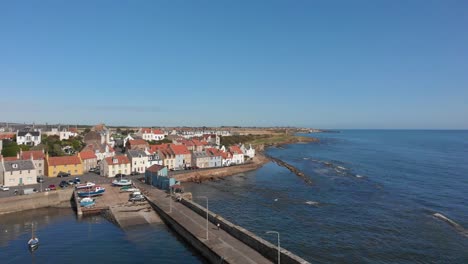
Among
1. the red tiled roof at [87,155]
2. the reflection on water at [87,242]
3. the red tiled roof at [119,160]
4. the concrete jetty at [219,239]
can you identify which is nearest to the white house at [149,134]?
the red tiled roof at [87,155]

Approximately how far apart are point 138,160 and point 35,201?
23.4 metres

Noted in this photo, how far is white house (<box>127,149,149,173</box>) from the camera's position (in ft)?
206

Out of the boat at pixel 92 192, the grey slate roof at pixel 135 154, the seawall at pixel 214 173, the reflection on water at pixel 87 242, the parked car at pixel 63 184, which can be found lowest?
the reflection on water at pixel 87 242

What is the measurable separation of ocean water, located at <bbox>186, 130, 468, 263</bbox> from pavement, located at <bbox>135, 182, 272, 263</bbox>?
16.4 feet

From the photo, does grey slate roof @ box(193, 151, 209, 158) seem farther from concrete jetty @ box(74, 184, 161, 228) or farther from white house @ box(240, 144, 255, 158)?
concrete jetty @ box(74, 184, 161, 228)

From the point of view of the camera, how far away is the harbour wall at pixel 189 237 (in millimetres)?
25375

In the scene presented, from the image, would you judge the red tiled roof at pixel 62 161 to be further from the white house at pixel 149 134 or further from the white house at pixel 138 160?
the white house at pixel 149 134

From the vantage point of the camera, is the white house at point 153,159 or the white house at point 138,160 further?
the white house at point 153,159

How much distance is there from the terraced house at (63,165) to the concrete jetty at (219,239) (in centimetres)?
2747

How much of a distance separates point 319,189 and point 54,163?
4566 centimetres

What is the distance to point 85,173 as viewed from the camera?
61.1m

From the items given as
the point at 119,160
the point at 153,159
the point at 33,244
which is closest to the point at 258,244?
the point at 33,244

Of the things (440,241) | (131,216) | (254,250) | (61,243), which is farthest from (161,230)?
(440,241)

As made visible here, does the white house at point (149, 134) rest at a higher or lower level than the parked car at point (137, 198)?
higher
